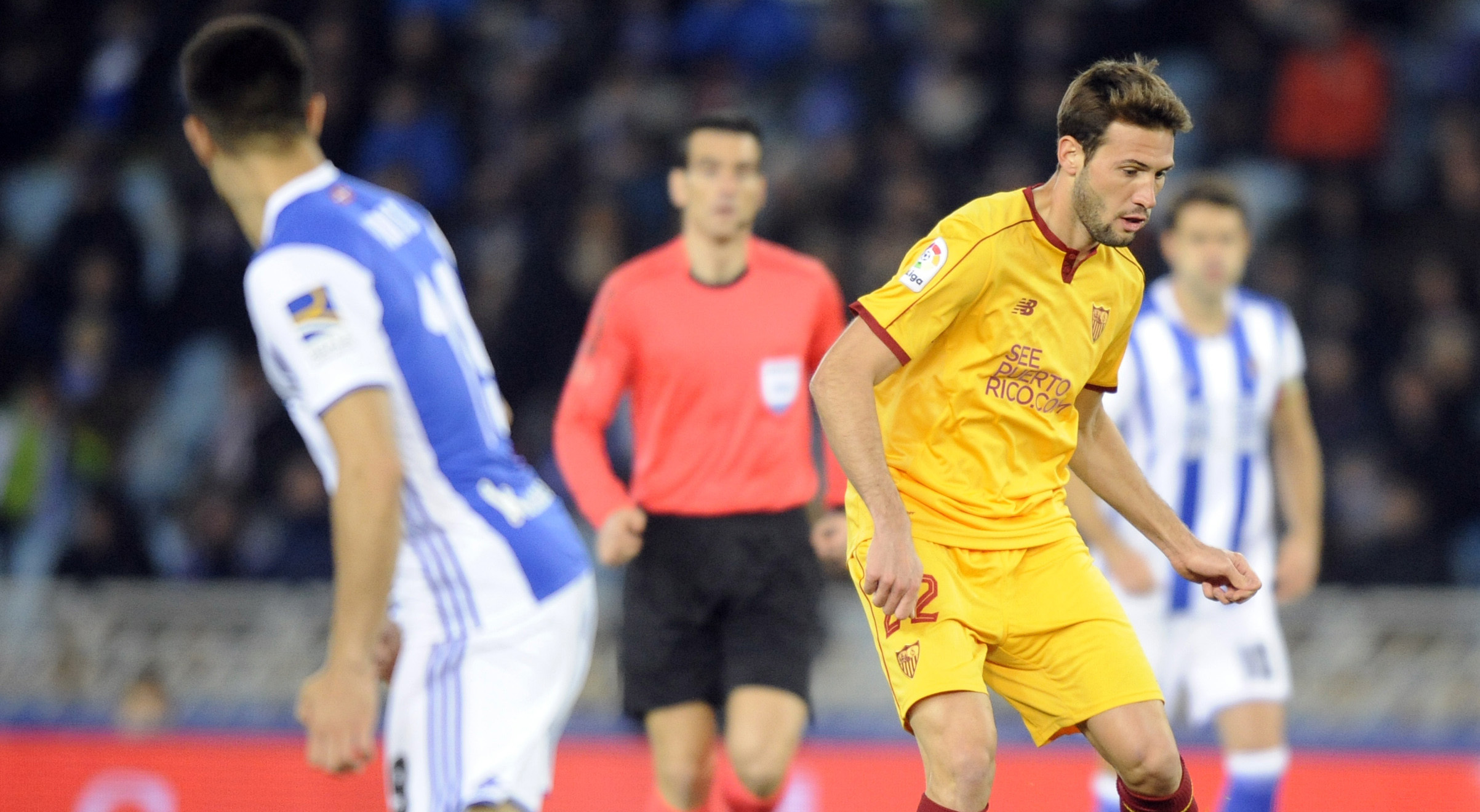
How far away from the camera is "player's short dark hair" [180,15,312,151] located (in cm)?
342

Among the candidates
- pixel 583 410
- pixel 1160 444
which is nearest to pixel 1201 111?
pixel 1160 444

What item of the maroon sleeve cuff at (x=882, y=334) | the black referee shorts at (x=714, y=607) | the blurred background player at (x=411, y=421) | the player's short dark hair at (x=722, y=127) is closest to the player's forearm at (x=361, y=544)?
the blurred background player at (x=411, y=421)

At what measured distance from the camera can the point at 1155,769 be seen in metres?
4.09

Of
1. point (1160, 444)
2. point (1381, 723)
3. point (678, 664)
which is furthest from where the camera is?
point (1381, 723)

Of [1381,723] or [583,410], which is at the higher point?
[583,410]

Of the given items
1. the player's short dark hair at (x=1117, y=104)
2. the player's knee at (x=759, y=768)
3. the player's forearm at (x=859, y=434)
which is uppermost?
the player's short dark hair at (x=1117, y=104)

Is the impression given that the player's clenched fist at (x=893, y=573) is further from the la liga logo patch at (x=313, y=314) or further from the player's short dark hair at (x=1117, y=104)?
the la liga logo patch at (x=313, y=314)

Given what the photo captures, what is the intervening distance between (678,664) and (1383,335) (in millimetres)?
6443

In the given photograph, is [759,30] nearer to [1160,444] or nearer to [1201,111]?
[1201,111]

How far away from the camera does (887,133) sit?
37.3ft

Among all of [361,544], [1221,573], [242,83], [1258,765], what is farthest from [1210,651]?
[242,83]

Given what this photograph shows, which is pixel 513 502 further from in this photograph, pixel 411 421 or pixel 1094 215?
pixel 1094 215

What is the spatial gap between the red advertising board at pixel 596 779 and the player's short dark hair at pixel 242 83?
4.25 meters

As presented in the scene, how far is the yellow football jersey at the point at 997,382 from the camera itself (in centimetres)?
422
